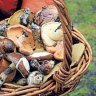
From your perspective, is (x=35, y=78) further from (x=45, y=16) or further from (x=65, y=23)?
(x=45, y=16)

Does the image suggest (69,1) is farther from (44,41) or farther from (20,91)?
(20,91)

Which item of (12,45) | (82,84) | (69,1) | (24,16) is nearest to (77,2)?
(69,1)

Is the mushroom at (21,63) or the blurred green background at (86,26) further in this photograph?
the blurred green background at (86,26)

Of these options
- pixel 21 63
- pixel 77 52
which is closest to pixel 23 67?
pixel 21 63

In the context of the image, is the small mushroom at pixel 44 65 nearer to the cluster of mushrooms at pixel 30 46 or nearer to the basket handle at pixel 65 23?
the cluster of mushrooms at pixel 30 46

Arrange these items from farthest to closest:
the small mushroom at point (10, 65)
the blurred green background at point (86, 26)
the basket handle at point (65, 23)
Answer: the blurred green background at point (86, 26) < the small mushroom at point (10, 65) < the basket handle at point (65, 23)

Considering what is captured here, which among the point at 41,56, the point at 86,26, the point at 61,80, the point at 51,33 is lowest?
the point at 61,80

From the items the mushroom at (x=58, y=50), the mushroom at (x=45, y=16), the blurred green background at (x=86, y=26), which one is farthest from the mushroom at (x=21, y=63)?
the blurred green background at (x=86, y=26)
